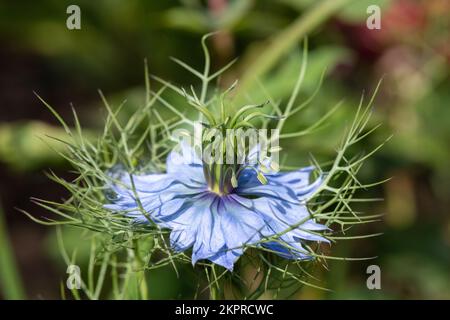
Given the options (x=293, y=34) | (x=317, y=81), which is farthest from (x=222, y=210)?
(x=317, y=81)

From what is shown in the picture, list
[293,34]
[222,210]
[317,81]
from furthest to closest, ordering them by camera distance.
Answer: [317,81] → [293,34] → [222,210]

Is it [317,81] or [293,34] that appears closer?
[293,34]

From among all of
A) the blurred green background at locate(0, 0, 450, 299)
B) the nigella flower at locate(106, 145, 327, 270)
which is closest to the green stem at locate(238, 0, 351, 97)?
the blurred green background at locate(0, 0, 450, 299)

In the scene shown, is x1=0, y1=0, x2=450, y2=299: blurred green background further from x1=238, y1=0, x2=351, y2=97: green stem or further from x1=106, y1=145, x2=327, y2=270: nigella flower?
x1=106, y1=145, x2=327, y2=270: nigella flower

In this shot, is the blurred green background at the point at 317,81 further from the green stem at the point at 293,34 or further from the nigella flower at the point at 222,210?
the nigella flower at the point at 222,210

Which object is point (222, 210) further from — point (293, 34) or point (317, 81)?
point (317, 81)

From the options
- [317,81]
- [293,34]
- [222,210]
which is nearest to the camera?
[222,210]
